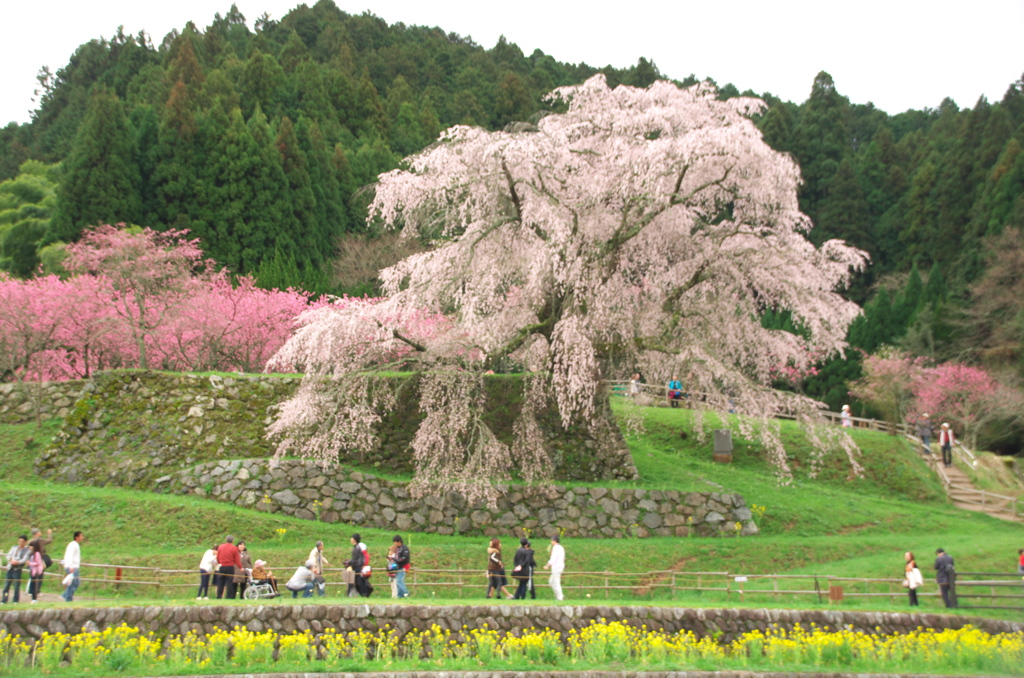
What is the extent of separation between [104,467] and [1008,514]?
21496 mm

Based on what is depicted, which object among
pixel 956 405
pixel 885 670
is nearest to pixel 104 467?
pixel 885 670

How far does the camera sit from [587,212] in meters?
18.7

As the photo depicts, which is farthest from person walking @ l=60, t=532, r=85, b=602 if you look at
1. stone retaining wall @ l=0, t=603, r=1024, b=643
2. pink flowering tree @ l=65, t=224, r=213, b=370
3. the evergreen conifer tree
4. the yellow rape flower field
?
the evergreen conifer tree

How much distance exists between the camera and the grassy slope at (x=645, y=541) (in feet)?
53.3

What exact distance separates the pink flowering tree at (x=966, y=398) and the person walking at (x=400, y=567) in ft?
74.8

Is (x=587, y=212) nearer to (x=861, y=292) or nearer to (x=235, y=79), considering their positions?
(x=861, y=292)

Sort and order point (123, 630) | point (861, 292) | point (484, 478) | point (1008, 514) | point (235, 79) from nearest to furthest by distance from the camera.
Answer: point (123, 630) < point (484, 478) < point (1008, 514) < point (861, 292) < point (235, 79)

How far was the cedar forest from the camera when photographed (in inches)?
1465

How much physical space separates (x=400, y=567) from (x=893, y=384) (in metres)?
25.9

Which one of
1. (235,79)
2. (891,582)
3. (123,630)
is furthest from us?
(235,79)

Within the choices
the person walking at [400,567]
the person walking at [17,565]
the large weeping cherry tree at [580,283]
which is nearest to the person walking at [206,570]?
the person walking at [17,565]

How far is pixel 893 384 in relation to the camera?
32906 millimetres

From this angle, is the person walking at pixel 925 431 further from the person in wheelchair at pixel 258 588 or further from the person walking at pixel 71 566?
the person walking at pixel 71 566

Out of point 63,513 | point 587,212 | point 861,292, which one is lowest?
point 63,513
